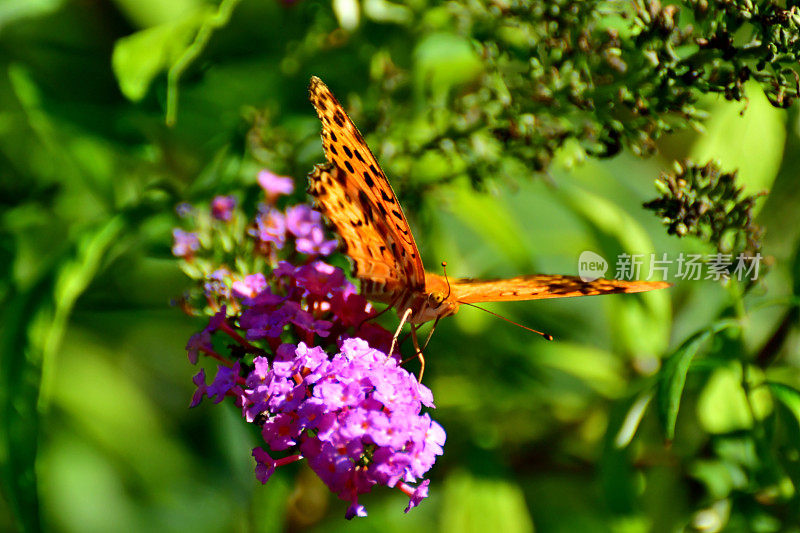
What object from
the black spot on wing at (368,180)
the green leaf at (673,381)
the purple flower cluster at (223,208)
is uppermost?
the black spot on wing at (368,180)

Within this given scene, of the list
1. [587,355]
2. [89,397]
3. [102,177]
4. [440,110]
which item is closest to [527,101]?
[440,110]

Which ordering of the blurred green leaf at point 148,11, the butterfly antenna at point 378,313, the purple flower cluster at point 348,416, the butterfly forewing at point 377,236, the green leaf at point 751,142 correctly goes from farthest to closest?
the blurred green leaf at point 148,11
the green leaf at point 751,142
the butterfly antenna at point 378,313
the butterfly forewing at point 377,236
the purple flower cluster at point 348,416

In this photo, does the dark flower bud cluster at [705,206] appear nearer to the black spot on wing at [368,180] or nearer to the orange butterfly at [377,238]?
the orange butterfly at [377,238]

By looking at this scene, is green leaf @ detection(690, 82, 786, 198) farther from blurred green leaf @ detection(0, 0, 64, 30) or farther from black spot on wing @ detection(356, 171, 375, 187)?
blurred green leaf @ detection(0, 0, 64, 30)

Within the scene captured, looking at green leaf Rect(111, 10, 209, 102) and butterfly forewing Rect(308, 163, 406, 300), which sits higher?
green leaf Rect(111, 10, 209, 102)

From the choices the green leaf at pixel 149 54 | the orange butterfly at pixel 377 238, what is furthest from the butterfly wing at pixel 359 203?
the green leaf at pixel 149 54

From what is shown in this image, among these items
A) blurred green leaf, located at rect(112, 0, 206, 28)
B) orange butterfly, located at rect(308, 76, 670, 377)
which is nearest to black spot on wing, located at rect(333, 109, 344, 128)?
orange butterfly, located at rect(308, 76, 670, 377)

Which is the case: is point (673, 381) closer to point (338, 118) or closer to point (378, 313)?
point (378, 313)
